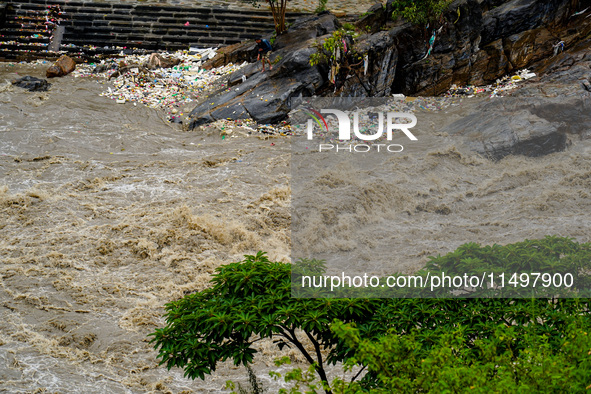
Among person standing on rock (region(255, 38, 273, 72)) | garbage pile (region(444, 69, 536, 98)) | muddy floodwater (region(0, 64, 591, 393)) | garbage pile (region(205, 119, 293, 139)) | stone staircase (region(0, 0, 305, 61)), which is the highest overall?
stone staircase (region(0, 0, 305, 61))

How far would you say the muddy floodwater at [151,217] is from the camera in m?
5.92

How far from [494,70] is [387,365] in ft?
39.5

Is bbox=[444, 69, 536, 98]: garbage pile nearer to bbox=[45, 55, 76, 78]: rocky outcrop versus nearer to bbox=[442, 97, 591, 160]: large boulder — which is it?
bbox=[442, 97, 591, 160]: large boulder

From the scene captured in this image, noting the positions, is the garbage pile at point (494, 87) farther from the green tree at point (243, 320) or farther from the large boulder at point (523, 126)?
the green tree at point (243, 320)

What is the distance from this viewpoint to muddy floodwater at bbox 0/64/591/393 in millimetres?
5918

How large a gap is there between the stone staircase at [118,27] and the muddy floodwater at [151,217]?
14.2ft

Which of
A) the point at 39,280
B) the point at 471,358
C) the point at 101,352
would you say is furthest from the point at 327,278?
the point at 39,280

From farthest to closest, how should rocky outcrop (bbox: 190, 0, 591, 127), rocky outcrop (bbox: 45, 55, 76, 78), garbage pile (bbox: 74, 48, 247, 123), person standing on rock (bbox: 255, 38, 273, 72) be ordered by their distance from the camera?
rocky outcrop (bbox: 45, 55, 76, 78), person standing on rock (bbox: 255, 38, 273, 72), garbage pile (bbox: 74, 48, 247, 123), rocky outcrop (bbox: 190, 0, 591, 127)

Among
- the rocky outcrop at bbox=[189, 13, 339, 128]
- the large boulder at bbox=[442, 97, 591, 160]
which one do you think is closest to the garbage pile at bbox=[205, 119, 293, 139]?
the rocky outcrop at bbox=[189, 13, 339, 128]

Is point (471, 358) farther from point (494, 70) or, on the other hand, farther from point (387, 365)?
point (494, 70)

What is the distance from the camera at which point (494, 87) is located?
507 inches

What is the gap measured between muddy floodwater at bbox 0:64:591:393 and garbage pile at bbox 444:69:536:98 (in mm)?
824

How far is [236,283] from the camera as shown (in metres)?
3.63

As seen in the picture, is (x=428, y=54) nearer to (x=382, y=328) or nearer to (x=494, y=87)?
(x=494, y=87)
